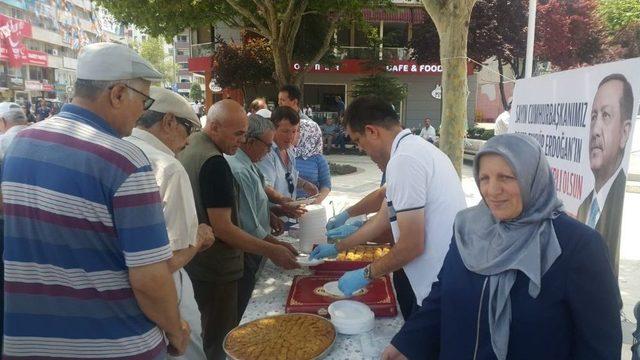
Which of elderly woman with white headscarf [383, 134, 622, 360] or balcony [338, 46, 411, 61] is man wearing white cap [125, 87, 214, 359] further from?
balcony [338, 46, 411, 61]

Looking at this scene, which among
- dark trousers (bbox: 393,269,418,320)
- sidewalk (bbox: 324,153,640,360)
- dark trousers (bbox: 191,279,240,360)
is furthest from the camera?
sidewalk (bbox: 324,153,640,360)

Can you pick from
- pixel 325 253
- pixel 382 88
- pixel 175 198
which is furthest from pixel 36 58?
pixel 175 198

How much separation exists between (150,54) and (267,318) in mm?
70504

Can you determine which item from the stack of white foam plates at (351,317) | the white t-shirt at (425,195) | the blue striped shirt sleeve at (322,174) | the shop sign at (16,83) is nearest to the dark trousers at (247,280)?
the stack of white foam plates at (351,317)

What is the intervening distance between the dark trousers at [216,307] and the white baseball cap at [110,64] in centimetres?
147

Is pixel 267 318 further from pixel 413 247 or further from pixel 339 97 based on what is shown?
pixel 339 97

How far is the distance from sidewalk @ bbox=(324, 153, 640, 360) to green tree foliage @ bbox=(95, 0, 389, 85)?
3020 mm

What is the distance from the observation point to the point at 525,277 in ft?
4.54

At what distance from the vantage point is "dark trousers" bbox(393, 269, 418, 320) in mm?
2342

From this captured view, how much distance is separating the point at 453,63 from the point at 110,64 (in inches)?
178

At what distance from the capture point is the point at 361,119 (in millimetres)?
2225

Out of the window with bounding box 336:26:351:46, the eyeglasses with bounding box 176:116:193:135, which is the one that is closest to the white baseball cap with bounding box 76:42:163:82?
the eyeglasses with bounding box 176:116:193:135

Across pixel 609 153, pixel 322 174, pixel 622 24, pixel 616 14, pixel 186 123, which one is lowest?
pixel 322 174

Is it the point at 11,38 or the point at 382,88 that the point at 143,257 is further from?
the point at 11,38
